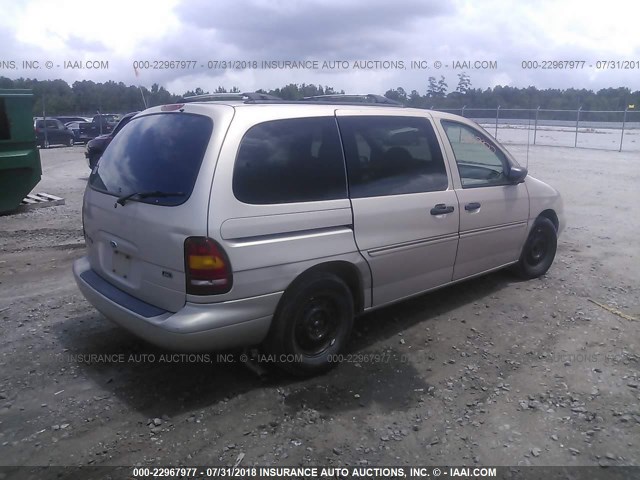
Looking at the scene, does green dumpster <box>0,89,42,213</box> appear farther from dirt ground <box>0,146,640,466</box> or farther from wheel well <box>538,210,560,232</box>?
wheel well <box>538,210,560,232</box>

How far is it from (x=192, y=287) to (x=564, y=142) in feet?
83.0

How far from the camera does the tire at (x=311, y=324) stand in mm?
3484

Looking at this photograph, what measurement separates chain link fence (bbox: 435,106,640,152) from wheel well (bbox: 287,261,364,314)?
22071 mm

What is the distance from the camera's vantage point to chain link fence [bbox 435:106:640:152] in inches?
955

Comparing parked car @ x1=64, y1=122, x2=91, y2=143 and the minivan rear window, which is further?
parked car @ x1=64, y1=122, x2=91, y2=143

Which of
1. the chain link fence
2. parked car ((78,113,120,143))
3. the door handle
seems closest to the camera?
the door handle

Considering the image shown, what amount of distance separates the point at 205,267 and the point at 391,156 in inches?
70.5

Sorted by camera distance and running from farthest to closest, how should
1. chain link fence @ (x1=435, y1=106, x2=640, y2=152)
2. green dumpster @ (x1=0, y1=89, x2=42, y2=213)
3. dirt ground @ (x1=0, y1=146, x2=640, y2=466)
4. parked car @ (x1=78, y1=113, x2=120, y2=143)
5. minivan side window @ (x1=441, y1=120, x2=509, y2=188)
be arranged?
parked car @ (x1=78, y1=113, x2=120, y2=143) < chain link fence @ (x1=435, y1=106, x2=640, y2=152) < green dumpster @ (x1=0, y1=89, x2=42, y2=213) < minivan side window @ (x1=441, y1=120, x2=509, y2=188) < dirt ground @ (x1=0, y1=146, x2=640, y2=466)

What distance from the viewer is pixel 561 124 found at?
28.2 metres

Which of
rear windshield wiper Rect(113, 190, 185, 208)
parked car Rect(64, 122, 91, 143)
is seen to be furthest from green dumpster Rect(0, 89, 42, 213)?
parked car Rect(64, 122, 91, 143)

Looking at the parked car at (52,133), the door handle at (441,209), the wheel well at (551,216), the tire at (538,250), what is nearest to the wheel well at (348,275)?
the door handle at (441,209)

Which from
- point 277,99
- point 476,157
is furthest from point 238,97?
point 476,157

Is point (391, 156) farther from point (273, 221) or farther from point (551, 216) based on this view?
point (551, 216)

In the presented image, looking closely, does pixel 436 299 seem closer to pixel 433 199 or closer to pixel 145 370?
pixel 433 199
